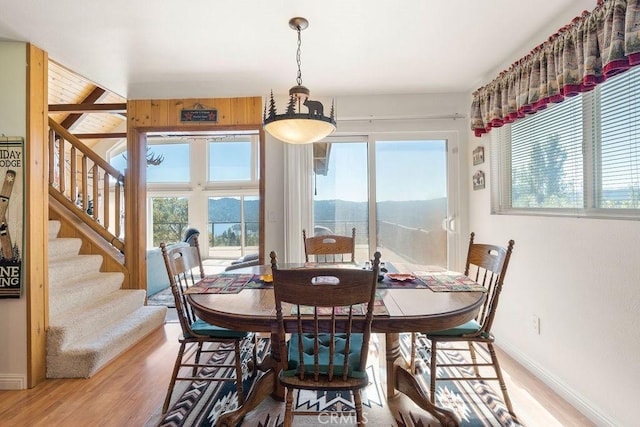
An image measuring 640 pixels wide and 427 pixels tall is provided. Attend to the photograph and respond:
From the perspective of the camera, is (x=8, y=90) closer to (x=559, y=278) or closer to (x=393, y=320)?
(x=393, y=320)

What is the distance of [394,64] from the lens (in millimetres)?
2732

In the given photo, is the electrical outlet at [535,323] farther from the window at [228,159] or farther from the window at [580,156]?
the window at [228,159]

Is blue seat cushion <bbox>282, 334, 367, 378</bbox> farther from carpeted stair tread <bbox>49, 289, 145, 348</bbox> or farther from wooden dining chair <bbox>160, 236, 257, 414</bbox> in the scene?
carpeted stair tread <bbox>49, 289, 145, 348</bbox>

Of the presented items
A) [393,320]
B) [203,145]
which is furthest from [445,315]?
[203,145]

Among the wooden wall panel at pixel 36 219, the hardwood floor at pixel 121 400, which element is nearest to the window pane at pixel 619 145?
the hardwood floor at pixel 121 400

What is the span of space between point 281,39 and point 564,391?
2.99m

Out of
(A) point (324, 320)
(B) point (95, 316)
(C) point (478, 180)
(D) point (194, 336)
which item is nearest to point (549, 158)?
(C) point (478, 180)

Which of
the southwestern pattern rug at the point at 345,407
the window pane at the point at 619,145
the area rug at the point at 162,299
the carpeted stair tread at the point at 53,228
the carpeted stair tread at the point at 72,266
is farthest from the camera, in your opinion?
the area rug at the point at 162,299

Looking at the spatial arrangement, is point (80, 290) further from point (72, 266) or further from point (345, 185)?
point (345, 185)

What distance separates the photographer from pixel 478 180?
10.4ft

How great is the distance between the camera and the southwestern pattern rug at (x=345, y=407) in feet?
5.87

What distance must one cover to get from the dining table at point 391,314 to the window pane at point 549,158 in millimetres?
997

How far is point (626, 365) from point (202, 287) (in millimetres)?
2254

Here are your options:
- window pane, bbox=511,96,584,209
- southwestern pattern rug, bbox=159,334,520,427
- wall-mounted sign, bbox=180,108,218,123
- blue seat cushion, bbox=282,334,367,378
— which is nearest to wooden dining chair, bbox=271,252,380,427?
blue seat cushion, bbox=282,334,367,378
